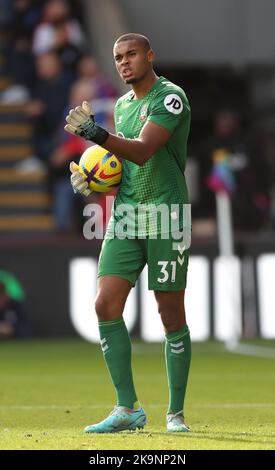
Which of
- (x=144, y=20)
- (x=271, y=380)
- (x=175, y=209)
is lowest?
(x=271, y=380)

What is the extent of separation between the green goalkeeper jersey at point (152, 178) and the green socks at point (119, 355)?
0.54m

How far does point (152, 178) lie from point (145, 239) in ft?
1.15

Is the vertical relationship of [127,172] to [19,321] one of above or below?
above

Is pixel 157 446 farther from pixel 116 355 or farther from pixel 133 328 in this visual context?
pixel 133 328

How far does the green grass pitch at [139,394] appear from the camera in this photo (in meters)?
7.20

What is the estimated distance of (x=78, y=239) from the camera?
17.2 meters

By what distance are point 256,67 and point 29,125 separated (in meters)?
4.28

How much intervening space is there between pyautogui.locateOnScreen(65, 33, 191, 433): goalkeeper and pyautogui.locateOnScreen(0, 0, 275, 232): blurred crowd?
8985 millimetres

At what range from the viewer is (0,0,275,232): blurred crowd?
18.1 meters

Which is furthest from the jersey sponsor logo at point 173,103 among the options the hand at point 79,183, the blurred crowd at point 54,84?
the blurred crowd at point 54,84

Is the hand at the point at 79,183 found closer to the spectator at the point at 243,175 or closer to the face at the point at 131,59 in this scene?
the face at the point at 131,59

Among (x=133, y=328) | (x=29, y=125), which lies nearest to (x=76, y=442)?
(x=133, y=328)

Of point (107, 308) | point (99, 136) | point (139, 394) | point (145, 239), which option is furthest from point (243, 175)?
point (99, 136)

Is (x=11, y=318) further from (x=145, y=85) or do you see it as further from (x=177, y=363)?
(x=145, y=85)
